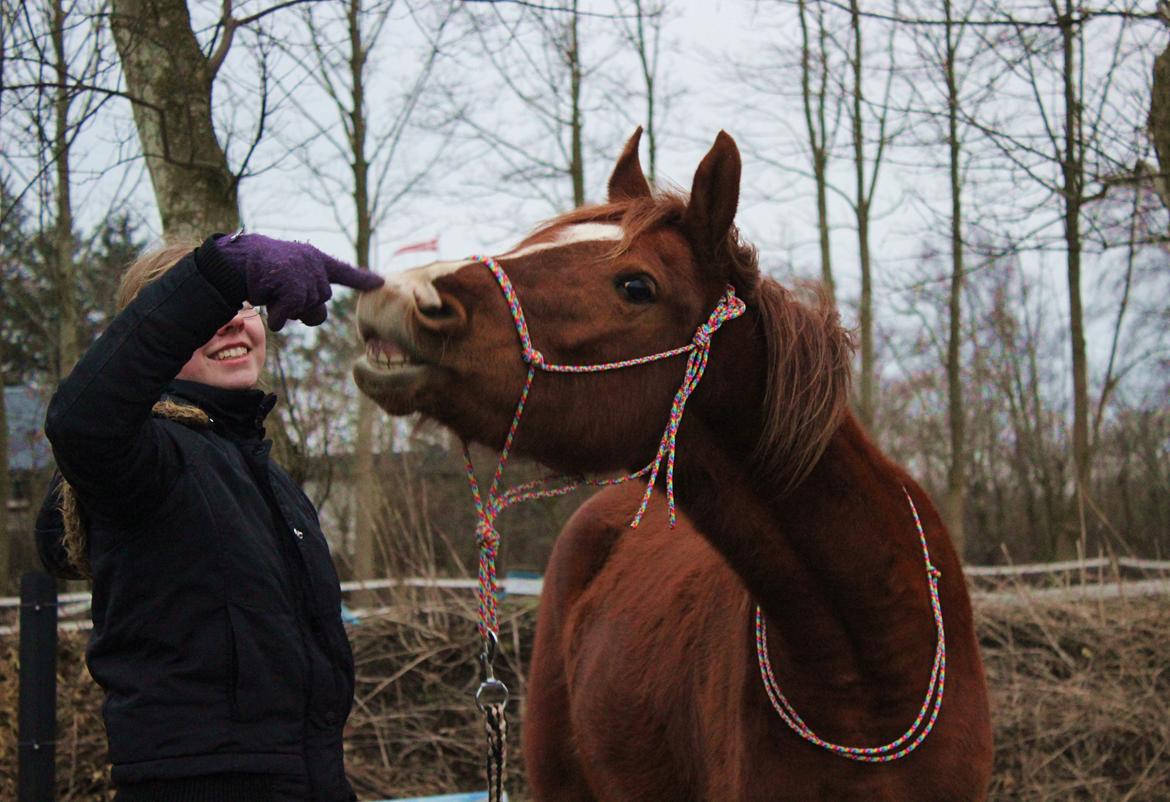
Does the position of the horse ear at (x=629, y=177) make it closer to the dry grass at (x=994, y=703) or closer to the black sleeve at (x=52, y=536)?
the black sleeve at (x=52, y=536)

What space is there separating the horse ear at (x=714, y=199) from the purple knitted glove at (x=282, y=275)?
770 millimetres

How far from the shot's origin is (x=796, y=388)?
248 cm

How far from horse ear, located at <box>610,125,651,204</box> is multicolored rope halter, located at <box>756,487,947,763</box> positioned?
1.08 m

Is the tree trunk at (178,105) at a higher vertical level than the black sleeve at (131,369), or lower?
higher

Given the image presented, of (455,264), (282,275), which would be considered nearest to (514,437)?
(455,264)

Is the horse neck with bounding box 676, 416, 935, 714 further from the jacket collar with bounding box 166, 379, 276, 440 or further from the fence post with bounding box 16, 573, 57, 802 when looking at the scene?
the fence post with bounding box 16, 573, 57, 802

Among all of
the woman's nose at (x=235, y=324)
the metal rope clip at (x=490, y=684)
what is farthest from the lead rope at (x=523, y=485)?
the woman's nose at (x=235, y=324)

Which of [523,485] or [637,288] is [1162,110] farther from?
[523,485]

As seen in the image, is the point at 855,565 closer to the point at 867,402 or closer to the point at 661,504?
the point at 661,504

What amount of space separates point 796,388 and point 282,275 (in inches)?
→ 45.5

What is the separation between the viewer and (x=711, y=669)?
3078 millimetres

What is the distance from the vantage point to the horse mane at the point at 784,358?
8.09 ft

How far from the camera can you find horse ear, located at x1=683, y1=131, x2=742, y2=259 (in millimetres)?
2348

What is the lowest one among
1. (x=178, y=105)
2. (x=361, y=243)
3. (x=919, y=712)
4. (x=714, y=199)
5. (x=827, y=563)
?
(x=919, y=712)
